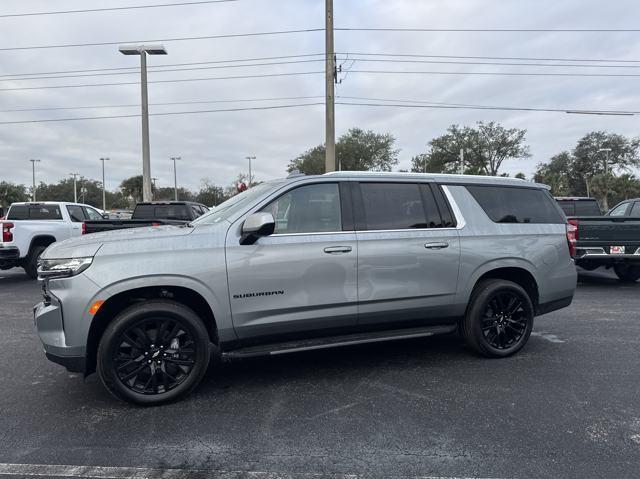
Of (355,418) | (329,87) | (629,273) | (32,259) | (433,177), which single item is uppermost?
(329,87)

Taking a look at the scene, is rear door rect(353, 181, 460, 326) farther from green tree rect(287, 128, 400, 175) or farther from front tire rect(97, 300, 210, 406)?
green tree rect(287, 128, 400, 175)

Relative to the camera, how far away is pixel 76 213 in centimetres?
1169

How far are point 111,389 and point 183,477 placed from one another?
1.20 metres

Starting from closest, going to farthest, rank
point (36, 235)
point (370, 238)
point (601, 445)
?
point (601, 445), point (370, 238), point (36, 235)

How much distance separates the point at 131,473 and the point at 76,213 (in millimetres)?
10471

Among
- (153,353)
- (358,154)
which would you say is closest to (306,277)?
(153,353)

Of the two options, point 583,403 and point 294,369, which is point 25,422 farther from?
point 583,403

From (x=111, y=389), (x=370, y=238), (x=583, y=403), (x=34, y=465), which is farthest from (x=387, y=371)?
(x=34, y=465)

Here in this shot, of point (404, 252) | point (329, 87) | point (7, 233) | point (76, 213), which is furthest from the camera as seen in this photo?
point (329, 87)

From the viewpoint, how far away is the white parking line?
2.72 metres

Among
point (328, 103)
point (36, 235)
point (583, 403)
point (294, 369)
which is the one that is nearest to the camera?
point (583, 403)

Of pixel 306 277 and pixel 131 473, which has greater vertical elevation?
pixel 306 277

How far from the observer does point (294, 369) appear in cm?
452

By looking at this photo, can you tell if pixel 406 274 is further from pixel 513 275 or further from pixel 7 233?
pixel 7 233
